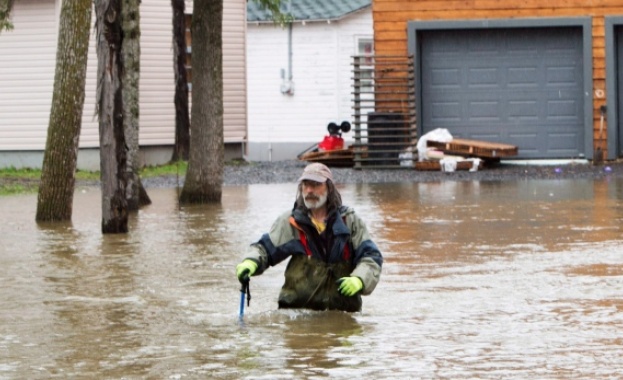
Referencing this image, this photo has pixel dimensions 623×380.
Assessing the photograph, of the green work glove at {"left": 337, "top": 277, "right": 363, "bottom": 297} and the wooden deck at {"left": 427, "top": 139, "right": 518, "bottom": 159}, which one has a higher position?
the wooden deck at {"left": 427, "top": 139, "right": 518, "bottom": 159}

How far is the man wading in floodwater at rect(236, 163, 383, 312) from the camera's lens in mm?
9953

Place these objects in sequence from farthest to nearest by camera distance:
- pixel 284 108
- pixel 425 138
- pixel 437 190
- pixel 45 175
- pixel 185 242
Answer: pixel 284 108, pixel 425 138, pixel 437 190, pixel 45 175, pixel 185 242

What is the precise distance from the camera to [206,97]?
2177cm

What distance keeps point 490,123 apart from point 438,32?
7.20 ft

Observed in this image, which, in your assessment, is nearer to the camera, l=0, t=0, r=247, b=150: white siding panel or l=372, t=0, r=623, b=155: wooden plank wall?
l=372, t=0, r=623, b=155: wooden plank wall

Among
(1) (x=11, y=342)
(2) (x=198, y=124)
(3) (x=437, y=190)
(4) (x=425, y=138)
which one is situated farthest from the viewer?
(4) (x=425, y=138)

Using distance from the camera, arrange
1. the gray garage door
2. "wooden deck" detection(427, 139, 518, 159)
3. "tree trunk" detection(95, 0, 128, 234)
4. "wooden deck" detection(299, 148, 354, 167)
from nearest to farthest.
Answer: "tree trunk" detection(95, 0, 128, 234), "wooden deck" detection(427, 139, 518, 159), the gray garage door, "wooden deck" detection(299, 148, 354, 167)

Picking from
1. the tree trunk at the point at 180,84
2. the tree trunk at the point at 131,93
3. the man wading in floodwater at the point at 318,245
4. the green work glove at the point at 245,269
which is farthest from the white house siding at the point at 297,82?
the green work glove at the point at 245,269

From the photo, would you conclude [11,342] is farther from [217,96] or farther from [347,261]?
[217,96]

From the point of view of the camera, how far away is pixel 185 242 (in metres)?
16.5

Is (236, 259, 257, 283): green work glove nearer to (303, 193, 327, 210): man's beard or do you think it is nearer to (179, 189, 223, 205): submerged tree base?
(303, 193, 327, 210): man's beard

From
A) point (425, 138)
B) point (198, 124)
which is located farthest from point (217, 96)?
point (425, 138)

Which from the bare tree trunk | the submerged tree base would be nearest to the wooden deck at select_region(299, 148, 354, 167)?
the bare tree trunk

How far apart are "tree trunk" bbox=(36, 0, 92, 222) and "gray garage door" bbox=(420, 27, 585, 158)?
12.5 meters
